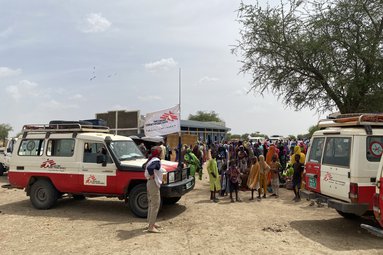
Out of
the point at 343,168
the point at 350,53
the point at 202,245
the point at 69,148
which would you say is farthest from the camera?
the point at 350,53

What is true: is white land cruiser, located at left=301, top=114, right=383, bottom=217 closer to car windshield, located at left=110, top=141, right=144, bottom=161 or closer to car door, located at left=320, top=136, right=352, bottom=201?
car door, located at left=320, top=136, right=352, bottom=201

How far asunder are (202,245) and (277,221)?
2532 millimetres

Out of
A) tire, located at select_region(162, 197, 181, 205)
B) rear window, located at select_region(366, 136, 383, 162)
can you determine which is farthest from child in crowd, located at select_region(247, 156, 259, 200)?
rear window, located at select_region(366, 136, 383, 162)

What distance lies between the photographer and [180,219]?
8859mm

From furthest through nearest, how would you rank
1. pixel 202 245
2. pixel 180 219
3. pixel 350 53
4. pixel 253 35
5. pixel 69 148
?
pixel 253 35
pixel 350 53
pixel 69 148
pixel 180 219
pixel 202 245

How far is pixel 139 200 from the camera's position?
29.7 feet

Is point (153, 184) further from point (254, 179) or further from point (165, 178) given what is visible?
point (254, 179)

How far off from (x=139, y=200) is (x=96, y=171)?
1411 millimetres

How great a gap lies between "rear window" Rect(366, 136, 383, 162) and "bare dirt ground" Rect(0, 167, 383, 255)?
1593mm

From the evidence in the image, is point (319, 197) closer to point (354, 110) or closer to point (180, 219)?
point (180, 219)

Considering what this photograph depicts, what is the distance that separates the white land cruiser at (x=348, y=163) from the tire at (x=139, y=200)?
3778mm

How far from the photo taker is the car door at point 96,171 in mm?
Answer: 9339

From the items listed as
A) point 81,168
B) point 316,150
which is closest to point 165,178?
point 81,168

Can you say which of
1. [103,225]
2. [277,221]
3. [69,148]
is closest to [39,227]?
[103,225]
